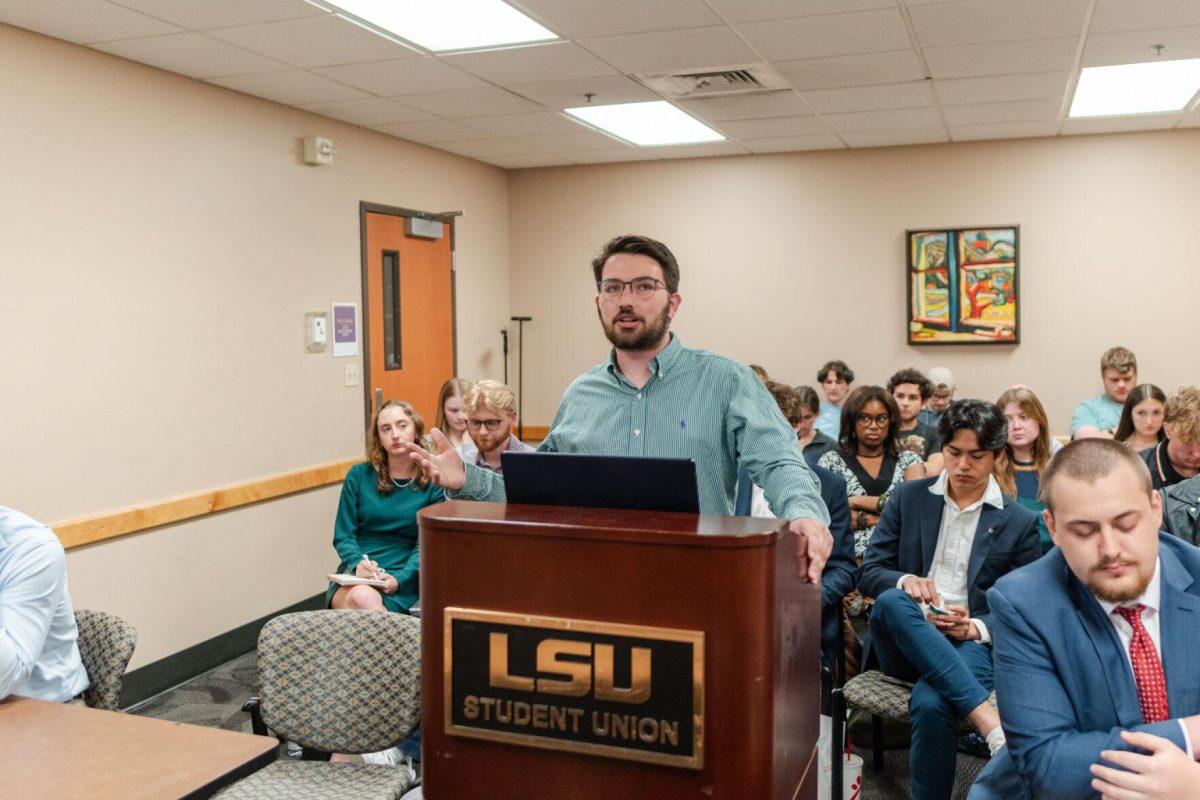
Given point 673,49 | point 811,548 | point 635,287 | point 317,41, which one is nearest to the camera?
point 811,548

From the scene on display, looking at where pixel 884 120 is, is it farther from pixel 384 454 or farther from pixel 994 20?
pixel 384 454

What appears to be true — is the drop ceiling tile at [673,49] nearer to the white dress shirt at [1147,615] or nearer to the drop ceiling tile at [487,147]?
the drop ceiling tile at [487,147]

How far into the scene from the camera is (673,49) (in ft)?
13.9

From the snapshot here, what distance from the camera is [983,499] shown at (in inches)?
126

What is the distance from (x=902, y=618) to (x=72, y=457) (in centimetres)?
328

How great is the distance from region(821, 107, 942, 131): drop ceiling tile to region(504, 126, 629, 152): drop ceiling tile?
1.40 meters

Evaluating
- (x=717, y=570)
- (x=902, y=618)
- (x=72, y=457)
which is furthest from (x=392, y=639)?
(x=72, y=457)

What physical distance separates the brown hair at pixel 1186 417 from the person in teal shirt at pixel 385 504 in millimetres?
2885

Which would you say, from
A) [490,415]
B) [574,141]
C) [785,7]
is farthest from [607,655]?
[574,141]

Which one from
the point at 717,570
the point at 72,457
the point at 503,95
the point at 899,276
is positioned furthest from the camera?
the point at 899,276

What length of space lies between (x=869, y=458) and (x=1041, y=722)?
2846 millimetres

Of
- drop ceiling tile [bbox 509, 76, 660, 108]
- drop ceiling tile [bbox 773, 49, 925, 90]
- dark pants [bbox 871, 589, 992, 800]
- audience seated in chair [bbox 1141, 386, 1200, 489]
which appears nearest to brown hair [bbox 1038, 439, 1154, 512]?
dark pants [bbox 871, 589, 992, 800]

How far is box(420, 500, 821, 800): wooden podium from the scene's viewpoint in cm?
103

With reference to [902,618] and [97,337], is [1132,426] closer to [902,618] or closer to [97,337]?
[902,618]
